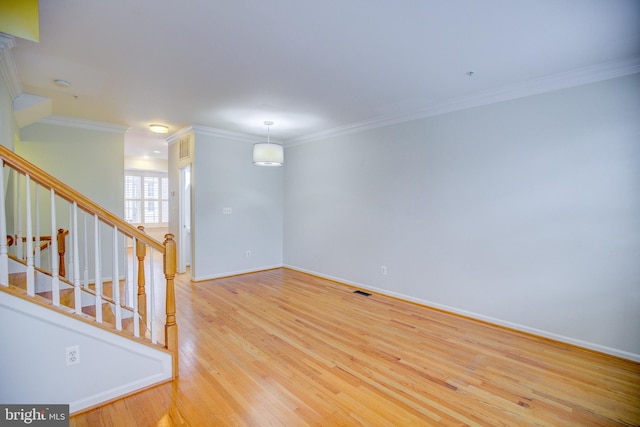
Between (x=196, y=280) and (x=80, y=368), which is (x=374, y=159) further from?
(x=80, y=368)

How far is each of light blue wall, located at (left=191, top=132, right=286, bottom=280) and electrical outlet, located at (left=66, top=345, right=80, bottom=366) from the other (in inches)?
121

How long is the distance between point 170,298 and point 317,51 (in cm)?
230

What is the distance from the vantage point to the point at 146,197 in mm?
8930

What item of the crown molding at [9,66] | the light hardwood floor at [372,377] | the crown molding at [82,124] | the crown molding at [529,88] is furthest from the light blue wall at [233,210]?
the crown molding at [529,88]

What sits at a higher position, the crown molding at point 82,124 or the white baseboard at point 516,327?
the crown molding at point 82,124

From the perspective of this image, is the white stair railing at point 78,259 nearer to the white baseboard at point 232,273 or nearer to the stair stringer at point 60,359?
the stair stringer at point 60,359

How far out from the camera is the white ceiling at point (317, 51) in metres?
1.94

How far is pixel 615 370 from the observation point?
2494 mm

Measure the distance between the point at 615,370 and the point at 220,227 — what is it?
16.8 ft

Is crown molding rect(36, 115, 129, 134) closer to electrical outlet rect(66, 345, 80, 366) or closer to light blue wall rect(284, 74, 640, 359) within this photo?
light blue wall rect(284, 74, 640, 359)

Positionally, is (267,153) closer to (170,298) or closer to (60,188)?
(170,298)

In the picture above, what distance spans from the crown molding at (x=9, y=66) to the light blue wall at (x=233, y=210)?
6.88 ft

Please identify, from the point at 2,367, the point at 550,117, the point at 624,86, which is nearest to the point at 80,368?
the point at 2,367

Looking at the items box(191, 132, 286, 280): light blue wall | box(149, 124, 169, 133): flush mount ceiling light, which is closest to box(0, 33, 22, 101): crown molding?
box(149, 124, 169, 133): flush mount ceiling light
